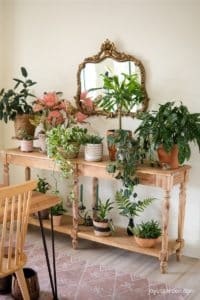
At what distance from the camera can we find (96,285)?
296 cm

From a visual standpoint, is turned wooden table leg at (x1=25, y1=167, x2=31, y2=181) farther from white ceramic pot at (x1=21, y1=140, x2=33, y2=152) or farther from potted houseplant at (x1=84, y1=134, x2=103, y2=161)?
potted houseplant at (x1=84, y1=134, x2=103, y2=161)

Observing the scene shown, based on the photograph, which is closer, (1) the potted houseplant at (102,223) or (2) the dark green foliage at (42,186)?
→ (1) the potted houseplant at (102,223)

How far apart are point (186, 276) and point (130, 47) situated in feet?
6.64

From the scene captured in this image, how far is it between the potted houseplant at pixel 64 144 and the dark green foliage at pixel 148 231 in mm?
771

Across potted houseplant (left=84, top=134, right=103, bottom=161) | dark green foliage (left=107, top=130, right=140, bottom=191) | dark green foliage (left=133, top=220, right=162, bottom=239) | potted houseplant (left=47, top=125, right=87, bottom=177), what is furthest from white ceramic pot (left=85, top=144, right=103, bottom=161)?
dark green foliage (left=133, top=220, right=162, bottom=239)

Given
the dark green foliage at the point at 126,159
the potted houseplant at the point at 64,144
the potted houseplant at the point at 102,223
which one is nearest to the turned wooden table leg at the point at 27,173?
the potted houseplant at the point at 64,144

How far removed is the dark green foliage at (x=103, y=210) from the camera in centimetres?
368

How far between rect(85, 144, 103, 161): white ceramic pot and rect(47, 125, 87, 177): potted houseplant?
0.11 metres

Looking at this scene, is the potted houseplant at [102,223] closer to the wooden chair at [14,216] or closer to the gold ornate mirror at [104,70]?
the gold ornate mirror at [104,70]

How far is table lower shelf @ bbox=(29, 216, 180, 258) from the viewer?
3307 millimetres

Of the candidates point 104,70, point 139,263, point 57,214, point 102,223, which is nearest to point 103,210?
point 102,223

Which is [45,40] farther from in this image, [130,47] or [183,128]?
[183,128]

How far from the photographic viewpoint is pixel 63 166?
11.5ft

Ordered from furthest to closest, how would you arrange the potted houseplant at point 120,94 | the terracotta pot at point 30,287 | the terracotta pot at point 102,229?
the terracotta pot at point 102,229 → the potted houseplant at point 120,94 → the terracotta pot at point 30,287
